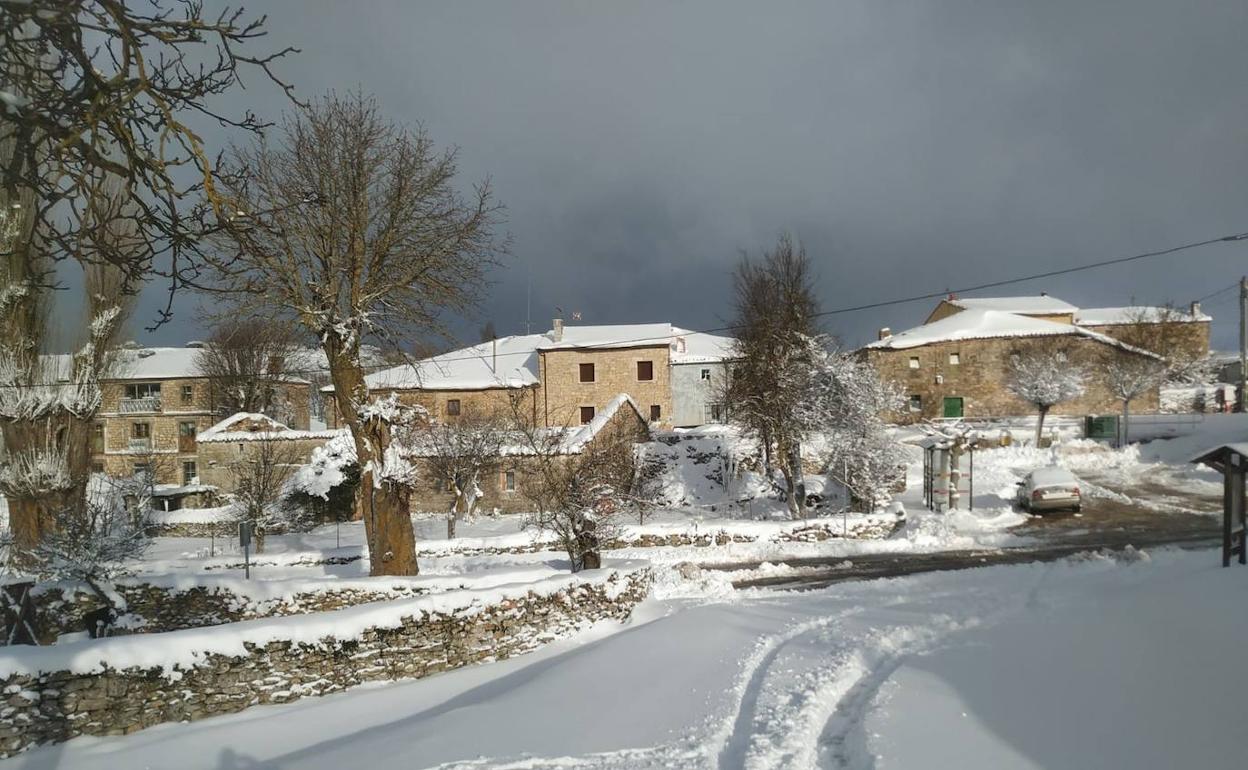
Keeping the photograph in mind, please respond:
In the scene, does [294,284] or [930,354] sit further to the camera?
[930,354]

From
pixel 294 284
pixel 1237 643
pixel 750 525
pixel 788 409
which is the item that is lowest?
pixel 750 525

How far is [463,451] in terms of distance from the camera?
24.5 meters

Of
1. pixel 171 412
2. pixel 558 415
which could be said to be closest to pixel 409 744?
pixel 558 415

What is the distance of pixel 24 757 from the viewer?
622 cm

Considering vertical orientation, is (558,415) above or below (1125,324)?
below

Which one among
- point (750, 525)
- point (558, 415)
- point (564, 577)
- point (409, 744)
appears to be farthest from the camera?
point (558, 415)

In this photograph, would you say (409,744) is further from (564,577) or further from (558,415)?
(558,415)

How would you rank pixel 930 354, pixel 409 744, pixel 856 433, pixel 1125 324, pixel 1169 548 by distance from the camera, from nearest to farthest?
pixel 409 744, pixel 1169 548, pixel 856 433, pixel 930 354, pixel 1125 324

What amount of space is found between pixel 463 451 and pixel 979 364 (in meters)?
30.1

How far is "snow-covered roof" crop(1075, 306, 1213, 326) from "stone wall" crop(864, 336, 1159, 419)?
758 cm

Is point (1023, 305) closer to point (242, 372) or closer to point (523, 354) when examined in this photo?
point (523, 354)

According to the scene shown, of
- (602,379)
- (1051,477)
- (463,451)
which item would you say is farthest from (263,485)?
(1051,477)

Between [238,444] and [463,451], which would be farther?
[238,444]

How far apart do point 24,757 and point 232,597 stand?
15.7 ft
